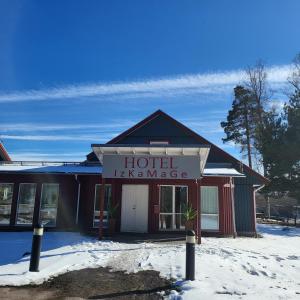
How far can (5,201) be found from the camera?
1767 cm

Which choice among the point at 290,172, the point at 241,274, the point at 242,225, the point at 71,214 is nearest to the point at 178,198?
the point at 242,225

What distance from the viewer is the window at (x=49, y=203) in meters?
17.4

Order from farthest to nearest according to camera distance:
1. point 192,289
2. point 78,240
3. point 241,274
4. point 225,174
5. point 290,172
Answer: point 290,172, point 225,174, point 78,240, point 241,274, point 192,289

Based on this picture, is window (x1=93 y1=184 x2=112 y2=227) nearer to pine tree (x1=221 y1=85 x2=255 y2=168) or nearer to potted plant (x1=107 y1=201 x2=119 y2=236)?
potted plant (x1=107 y1=201 x2=119 y2=236)

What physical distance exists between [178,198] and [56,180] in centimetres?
616

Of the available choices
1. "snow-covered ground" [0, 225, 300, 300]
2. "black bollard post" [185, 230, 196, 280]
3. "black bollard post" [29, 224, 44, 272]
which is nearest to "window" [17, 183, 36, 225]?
"snow-covered ground" [0, 225, 300, 300]

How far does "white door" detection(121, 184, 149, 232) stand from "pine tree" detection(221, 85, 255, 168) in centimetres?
2110

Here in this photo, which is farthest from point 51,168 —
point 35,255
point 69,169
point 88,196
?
point 35,255

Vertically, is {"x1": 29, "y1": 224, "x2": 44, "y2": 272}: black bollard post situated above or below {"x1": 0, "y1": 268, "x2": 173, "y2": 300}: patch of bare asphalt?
above

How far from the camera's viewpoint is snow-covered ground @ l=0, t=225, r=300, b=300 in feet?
22.6

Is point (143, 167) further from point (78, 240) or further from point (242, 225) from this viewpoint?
point (242, 225)

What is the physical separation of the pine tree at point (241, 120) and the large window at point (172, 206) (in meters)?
20.2

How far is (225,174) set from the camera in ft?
54.7

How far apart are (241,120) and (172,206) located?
77.1ft
